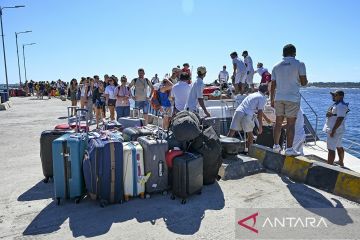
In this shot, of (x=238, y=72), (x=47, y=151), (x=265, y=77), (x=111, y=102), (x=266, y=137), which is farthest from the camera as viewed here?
(x=265, y=77)

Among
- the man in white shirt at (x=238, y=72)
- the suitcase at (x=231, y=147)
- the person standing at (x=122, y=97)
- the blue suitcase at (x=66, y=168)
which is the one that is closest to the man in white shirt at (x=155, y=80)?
the man in white shirt at (x=238, y=72)

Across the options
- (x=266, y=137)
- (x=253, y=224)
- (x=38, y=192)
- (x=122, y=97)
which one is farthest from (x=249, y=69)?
(x=38, y=192)

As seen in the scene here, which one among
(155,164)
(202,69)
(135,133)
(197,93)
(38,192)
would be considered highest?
(202,69)

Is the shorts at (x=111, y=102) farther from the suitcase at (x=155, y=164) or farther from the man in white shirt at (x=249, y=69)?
the suitcase at (x=155, y=164)

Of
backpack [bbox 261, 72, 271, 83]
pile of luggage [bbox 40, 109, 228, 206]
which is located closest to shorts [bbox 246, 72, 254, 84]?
backpack [bbox 261, 72, 271, 83]

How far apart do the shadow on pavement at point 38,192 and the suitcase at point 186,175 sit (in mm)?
1999

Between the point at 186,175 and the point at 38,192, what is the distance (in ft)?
8.07

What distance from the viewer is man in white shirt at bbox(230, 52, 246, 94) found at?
11.9 metres

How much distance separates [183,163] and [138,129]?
172 centimetres

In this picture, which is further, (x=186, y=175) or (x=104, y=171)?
(x=186, y=175)

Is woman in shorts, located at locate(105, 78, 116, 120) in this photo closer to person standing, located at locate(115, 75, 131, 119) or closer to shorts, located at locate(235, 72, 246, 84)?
person standing, located at locate(115, 75, 131, 119)

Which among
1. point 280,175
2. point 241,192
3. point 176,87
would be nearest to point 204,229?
point 241,192

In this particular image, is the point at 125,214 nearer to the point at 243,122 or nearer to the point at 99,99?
the point at 243,122

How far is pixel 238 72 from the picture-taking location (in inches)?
474
